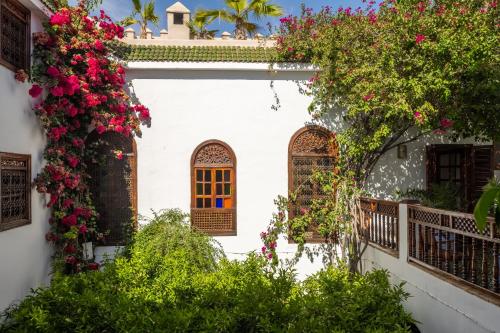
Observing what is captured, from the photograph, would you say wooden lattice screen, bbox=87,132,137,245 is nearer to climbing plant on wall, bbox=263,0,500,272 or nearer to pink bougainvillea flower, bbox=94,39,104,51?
pink bougainvillea flower, bbox=94,39,104,51

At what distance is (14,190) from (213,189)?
349cm

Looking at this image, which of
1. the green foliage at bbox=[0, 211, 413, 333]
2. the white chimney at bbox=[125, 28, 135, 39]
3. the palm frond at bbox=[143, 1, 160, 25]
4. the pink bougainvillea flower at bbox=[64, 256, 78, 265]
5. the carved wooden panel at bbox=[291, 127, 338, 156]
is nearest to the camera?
the green foliage at bbox=[0, 211, 413, 333]

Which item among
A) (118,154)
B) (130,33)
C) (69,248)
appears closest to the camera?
(69,248)

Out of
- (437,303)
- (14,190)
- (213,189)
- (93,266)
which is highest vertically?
(14,190)

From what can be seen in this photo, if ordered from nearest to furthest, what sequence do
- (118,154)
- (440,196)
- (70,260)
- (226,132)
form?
(70,260)
(118,154)
(440,196)
(226,132)

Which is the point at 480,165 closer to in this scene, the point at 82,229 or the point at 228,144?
the point at 228,144

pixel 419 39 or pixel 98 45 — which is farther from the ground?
pixel 98 45

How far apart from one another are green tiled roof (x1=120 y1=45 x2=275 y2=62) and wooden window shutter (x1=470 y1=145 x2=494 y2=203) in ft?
16.2

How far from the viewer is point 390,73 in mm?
6422

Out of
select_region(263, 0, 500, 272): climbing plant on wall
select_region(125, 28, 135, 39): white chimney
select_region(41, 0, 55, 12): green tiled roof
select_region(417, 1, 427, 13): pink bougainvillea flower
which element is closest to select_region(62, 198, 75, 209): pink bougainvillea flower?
select_region(41, 0, 55, 12): green tiled roof

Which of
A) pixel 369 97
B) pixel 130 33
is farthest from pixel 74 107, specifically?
pixel 369 97

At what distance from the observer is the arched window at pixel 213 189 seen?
770cm

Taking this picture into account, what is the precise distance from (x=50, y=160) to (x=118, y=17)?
10.5 feet

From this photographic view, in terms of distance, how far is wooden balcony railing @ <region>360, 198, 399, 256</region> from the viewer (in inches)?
242
